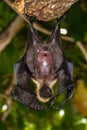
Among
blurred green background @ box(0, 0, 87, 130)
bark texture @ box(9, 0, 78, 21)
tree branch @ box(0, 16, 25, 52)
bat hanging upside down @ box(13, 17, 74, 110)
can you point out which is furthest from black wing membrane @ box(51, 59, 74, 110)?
blurred green background @ box(0, 0, 87, 130)

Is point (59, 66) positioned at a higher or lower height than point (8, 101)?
higher

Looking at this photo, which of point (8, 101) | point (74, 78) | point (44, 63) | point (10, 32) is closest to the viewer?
point (44, 63)

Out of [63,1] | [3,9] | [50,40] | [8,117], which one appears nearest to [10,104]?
[8,117]

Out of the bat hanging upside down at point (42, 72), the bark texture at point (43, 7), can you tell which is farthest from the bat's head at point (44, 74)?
→ the bark texture at point (43, 7)

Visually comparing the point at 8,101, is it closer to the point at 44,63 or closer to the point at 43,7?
the point at 44,63

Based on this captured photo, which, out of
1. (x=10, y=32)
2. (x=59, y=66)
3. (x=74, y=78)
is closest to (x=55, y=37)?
(x=59, y=66)

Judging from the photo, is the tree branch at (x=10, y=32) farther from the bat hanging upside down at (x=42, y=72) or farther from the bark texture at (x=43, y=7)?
the bark texture at (x=43, y=7)
